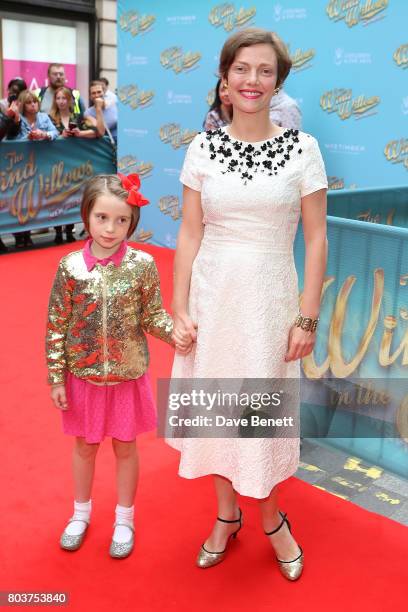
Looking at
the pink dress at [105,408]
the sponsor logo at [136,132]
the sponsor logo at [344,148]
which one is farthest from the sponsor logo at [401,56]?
the pink dress at [105,408]

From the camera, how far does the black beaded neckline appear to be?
213 cm

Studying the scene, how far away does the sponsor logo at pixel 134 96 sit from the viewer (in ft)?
24.5

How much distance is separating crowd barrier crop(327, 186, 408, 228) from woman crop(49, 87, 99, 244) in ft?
13.9

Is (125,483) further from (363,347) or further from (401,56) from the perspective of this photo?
(401,56)

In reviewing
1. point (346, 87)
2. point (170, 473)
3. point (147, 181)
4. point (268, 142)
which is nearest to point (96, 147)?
point (147, 181)

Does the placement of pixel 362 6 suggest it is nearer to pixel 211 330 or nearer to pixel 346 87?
pixel 346 87

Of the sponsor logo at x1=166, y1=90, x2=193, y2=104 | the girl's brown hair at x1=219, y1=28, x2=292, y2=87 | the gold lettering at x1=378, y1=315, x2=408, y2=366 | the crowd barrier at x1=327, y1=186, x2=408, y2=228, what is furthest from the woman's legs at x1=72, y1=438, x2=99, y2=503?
the sponsor logo at x1=166, y1=90, x2=193, y2=104

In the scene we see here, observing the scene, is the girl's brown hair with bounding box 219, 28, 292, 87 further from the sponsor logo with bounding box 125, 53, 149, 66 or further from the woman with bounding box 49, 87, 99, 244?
the woman with bounding box 49, 87, 99, 244

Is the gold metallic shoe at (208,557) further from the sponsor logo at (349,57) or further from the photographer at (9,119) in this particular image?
the photographer at (9,119)

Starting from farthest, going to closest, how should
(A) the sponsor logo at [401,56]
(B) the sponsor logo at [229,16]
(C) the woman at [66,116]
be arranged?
(C) the woman at [66,116], (B) the sponsor logo at [229,16], (A) the sponsor logo at [401,56]

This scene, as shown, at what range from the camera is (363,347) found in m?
3.03

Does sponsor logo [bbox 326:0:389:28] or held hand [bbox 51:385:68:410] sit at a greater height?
sponsor logo [bbox 326:0:389:28]

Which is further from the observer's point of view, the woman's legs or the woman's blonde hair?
the woman's blonde hair

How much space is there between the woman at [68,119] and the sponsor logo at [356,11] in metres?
3.32
